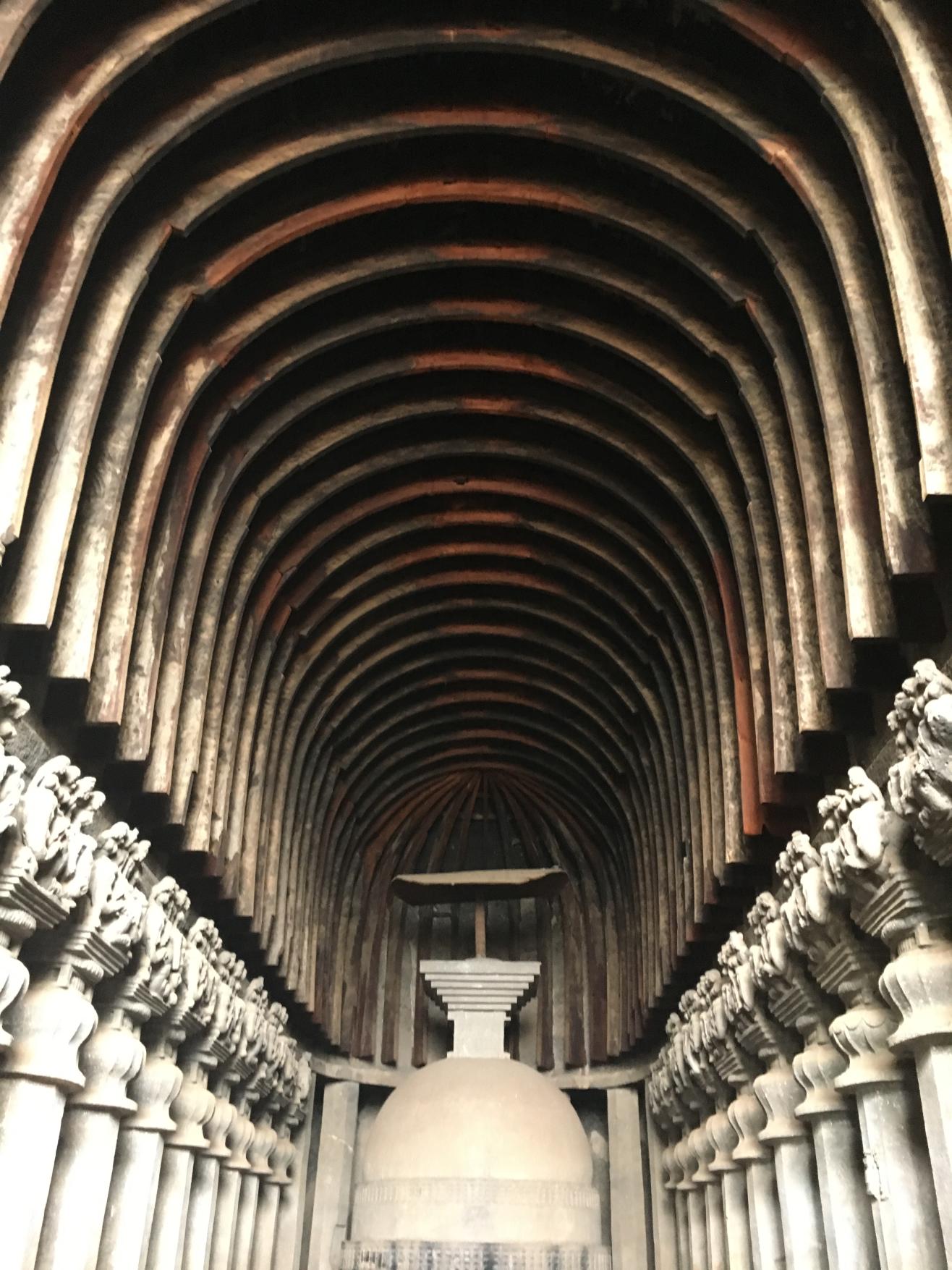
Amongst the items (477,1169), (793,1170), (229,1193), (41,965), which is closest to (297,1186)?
(229,1193)

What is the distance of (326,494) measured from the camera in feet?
36.5

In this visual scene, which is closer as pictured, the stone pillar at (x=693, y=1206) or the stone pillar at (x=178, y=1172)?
the stone pillar at (x=178, y=1172)

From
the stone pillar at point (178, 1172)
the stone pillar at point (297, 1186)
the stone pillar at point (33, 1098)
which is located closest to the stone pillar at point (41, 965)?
the stone pillar at point (33, 1098)

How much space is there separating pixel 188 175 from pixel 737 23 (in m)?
3.89

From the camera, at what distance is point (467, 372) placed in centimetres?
1105

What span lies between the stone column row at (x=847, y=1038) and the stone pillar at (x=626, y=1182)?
3691 millimetres

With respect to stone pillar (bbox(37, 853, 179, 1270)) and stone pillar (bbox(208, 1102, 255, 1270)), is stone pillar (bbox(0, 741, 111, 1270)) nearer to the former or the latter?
stone pillar (bbox(37, 853, 179, 1270))

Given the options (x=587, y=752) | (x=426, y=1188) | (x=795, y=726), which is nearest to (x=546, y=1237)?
(x=426, y=1188)

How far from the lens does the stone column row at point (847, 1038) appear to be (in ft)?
19.3

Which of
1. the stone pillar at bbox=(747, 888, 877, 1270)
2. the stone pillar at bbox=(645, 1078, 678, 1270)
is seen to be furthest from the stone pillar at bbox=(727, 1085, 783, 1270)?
the stone pillar at bbox=(645, 1078, 678, 1270)

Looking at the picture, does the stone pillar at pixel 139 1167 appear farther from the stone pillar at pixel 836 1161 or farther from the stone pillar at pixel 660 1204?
the stone pillar at pixel 660 1204

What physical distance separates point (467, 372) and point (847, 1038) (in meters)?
6.90

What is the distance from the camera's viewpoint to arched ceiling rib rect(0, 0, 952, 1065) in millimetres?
6559

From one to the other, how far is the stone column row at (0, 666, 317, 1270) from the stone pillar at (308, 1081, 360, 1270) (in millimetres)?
2857
